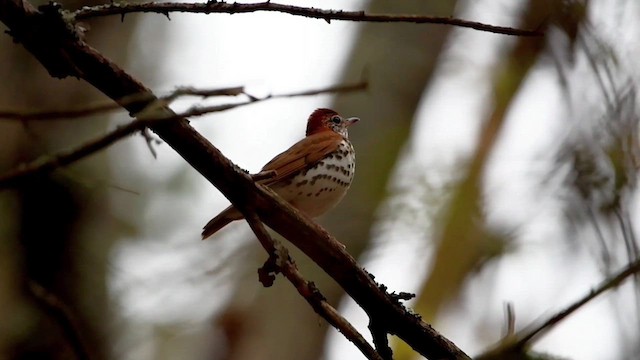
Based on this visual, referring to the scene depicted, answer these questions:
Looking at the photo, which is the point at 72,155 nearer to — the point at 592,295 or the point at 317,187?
the point at 592,295

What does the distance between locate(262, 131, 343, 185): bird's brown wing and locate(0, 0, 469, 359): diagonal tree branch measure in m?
1.26

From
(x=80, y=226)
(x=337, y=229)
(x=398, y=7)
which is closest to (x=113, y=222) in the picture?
(x=80, y=226)

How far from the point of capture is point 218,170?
230cm

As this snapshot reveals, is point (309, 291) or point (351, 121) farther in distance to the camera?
point (351, 121)

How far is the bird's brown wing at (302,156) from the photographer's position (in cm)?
397

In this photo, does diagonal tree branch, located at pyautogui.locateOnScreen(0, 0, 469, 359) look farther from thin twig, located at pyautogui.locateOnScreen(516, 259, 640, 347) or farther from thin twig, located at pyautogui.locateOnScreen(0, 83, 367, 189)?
thin twig, located at pyautogui.locateOnScreen(516, 259, 640, 347)

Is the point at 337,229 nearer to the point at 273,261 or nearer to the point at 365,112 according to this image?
the point at 365,112

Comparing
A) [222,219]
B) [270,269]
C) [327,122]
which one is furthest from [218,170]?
[327,122]

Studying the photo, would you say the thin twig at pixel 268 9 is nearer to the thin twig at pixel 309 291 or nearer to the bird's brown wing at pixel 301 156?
the thin twig at pixel 309 291

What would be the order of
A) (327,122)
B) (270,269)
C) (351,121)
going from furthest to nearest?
(351,121), (327,122), (270,269)

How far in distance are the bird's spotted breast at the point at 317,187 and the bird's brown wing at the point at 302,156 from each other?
28 millimetres

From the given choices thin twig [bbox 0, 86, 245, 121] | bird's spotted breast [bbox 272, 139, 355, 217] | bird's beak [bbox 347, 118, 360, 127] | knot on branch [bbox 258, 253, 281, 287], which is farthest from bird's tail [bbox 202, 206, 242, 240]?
bird's beak [bbox 347, 118, 360, 127]

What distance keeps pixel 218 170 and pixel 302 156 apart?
1791mm

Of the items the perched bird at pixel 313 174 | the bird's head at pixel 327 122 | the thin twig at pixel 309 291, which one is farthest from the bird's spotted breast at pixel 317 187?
the thin twig at pixel 309 291
